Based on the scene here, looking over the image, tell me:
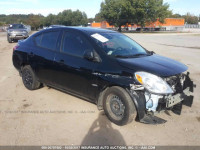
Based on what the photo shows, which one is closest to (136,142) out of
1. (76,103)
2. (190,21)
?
(76,103)

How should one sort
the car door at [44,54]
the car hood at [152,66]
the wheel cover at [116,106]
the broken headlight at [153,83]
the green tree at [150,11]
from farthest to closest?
the green tree at [150,11] → the car door at [44,54] → the wheel cover at [116,106] → the car hood at [152,66] → the broken headlight at [153,83]

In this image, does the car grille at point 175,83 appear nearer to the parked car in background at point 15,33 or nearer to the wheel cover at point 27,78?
the wheel cover at point 27,78

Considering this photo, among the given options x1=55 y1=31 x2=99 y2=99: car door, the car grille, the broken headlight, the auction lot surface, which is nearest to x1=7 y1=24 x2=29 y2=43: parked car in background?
the auction lot surface

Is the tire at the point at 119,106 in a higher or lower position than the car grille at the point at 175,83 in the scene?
lower

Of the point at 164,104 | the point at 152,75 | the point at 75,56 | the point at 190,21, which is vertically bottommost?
the point at 164,104

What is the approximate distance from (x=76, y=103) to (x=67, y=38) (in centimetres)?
146

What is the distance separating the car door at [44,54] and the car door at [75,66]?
227 mm

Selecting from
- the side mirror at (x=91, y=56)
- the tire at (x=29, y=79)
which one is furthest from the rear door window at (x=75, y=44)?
the tire at (x=29, y=79)

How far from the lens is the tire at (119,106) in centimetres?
315

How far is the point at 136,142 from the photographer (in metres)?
2.99

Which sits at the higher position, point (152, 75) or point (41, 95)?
point (152, 75)

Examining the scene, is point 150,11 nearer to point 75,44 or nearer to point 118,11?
point 118,11

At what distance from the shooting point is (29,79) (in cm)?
505

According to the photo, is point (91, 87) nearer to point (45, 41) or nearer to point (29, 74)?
point (45, 41)
